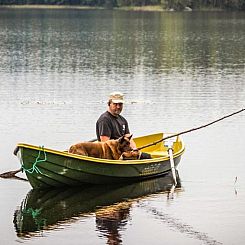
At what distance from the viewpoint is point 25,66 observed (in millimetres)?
48688

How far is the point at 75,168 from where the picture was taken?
1788cm

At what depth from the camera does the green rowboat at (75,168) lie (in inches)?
688

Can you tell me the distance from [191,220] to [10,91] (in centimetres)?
2149

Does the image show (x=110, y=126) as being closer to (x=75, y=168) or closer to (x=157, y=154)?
(x=75, y=168)

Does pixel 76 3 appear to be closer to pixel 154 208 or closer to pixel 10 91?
pixel 10 91

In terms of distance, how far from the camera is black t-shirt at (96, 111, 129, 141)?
18.7 metres

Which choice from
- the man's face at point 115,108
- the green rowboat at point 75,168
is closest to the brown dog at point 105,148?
the green rowboat at point 75,168

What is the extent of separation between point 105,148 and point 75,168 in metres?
0.85

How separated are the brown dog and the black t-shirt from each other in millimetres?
317

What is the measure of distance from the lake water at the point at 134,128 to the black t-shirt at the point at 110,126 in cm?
114

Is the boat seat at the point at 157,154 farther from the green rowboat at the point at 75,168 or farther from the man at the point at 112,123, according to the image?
the man at the point at 112,123

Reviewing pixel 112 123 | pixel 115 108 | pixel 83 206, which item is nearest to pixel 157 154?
pixel 112 123

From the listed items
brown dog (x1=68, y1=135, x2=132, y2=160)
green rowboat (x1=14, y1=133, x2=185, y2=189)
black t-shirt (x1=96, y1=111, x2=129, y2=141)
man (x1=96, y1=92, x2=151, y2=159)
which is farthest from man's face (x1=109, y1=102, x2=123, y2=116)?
green rowboat (x1=14, y1=133, x2=185, y2=189)

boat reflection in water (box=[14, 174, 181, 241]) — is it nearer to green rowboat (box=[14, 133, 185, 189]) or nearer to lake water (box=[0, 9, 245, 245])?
lake water (box=[0, 9, 245, 245])
